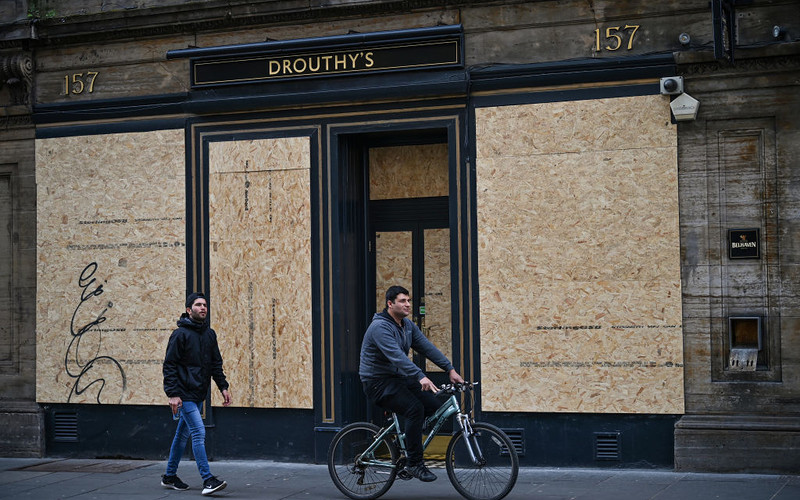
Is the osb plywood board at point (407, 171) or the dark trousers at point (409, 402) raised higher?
the osb plywood board at point (407, 171)

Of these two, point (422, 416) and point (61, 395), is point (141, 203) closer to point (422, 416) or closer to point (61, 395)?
point (61, 395)

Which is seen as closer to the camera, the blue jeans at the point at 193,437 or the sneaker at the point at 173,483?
the blue jeans at the point at 193,437

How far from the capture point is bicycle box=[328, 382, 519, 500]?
357 inches

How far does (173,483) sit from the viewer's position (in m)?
10.5

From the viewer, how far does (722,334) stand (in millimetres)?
10742

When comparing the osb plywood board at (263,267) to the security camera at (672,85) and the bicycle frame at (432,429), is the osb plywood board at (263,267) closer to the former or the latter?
the bicycle frame at (432,429)

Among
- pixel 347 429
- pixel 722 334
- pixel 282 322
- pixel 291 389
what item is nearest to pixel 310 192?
pixel 282 322

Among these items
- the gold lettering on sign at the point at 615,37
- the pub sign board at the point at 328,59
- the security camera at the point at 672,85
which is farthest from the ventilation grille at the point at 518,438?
the gold lettering on sign at the point at 615,37

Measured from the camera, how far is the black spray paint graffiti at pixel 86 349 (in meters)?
12.9

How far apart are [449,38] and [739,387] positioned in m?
4.81

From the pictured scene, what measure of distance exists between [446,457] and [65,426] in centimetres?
602

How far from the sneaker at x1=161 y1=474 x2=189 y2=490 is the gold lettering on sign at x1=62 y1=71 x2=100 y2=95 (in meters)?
5.20

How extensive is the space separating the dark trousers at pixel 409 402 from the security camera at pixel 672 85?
Answer: 13.2 ft

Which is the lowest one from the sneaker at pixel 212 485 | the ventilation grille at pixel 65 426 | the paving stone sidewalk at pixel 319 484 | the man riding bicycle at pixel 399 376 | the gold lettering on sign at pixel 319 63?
the paving stone sidewalk at pixel 319 484
